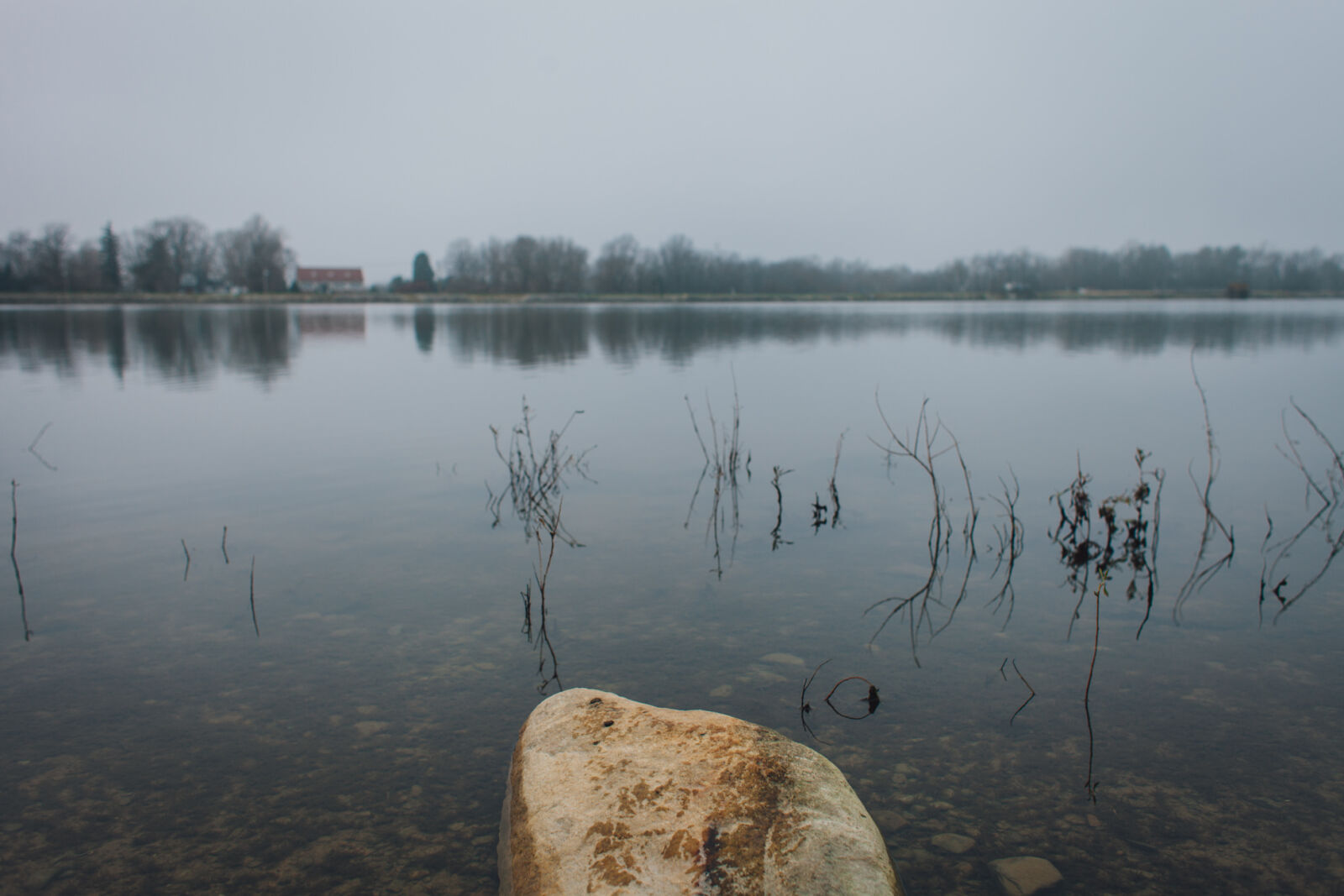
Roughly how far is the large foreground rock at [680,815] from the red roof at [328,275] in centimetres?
15147

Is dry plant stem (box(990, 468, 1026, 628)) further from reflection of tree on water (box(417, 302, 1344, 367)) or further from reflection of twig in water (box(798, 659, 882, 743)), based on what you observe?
reflection of tree on water (box(417, 302, 1344, 367))

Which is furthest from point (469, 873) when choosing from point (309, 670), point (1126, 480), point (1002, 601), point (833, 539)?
point (1126, 480)

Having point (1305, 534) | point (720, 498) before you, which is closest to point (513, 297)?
point (720, 498)

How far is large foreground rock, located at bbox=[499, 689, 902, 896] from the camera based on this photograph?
270 centimetres

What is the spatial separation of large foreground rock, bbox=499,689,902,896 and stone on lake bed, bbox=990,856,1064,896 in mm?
751

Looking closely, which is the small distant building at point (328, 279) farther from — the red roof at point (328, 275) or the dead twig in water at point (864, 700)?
the dead twig in water at point (864, 700)

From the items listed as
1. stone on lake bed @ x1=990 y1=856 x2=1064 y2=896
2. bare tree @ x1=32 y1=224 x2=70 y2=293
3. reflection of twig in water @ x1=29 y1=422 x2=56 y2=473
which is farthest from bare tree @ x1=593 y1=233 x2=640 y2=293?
stone on lake bed @ x1=990 y1=856 x2=1064 y2=896

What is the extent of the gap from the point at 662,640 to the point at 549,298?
368ft

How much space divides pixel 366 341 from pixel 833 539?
34.4 meters

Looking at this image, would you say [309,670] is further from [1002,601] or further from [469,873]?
[1002,601]

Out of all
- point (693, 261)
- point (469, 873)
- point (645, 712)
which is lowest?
point (469, 873)

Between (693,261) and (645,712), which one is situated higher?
(693,261)

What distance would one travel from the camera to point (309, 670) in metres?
5.02

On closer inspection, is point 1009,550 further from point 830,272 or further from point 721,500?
point 830,272
